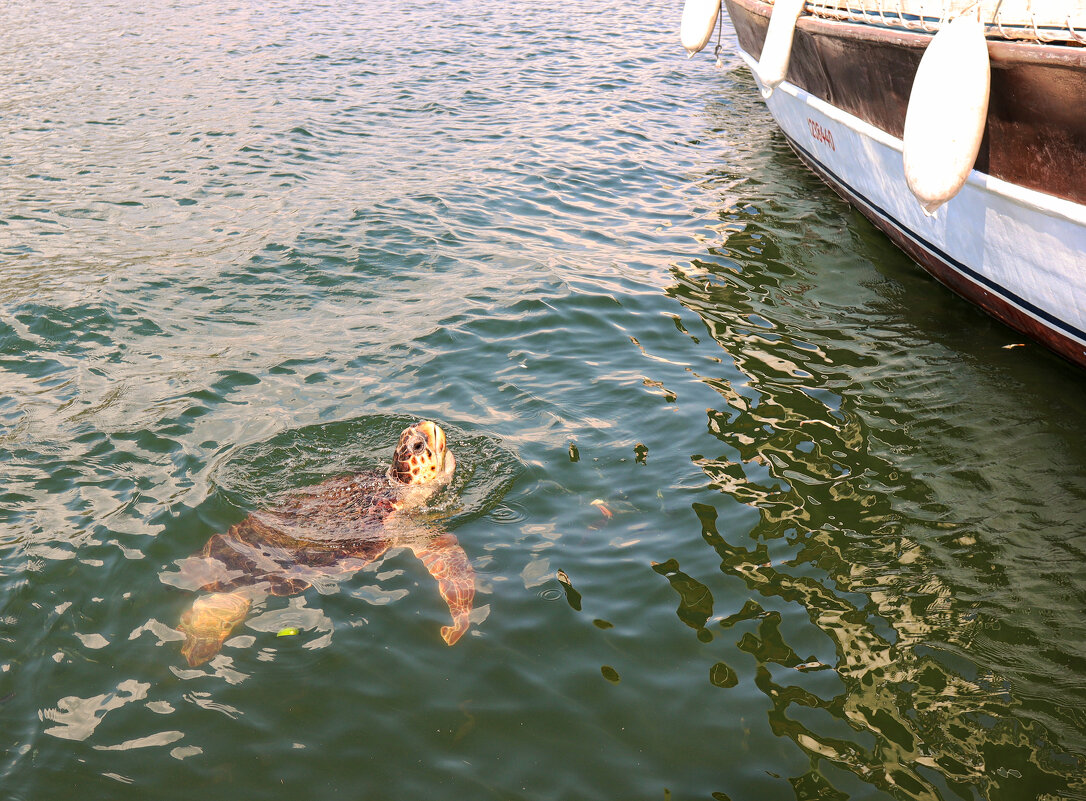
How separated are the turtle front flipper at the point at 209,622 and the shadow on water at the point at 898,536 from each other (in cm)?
250

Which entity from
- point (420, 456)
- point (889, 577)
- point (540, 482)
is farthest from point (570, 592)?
point (889, 577)

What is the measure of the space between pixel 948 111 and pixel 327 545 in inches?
224

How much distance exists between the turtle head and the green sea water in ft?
0.94

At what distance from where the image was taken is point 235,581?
5051mm

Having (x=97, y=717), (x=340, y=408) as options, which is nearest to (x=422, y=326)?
(x=340, y=408)

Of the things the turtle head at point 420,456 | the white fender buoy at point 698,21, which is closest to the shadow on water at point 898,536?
the turtle head at point 420,456

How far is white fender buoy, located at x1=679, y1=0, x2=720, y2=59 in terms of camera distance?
14086 mm

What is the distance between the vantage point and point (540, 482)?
5973 millimetres

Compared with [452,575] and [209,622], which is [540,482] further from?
[209,622]

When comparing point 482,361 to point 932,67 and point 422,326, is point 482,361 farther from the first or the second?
point 932,67

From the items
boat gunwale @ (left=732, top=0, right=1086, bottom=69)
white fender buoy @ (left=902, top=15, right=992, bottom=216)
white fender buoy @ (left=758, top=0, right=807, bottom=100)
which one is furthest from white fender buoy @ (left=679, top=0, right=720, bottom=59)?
white fender buoy @ (left=902, top=15, right=992, bottom=216)

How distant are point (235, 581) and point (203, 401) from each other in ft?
7.62

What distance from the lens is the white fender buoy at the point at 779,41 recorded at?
35.6 feet

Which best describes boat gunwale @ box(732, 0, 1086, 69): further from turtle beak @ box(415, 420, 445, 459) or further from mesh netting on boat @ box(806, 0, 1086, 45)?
turtle beak @ box(415, 420, 445, 459)
